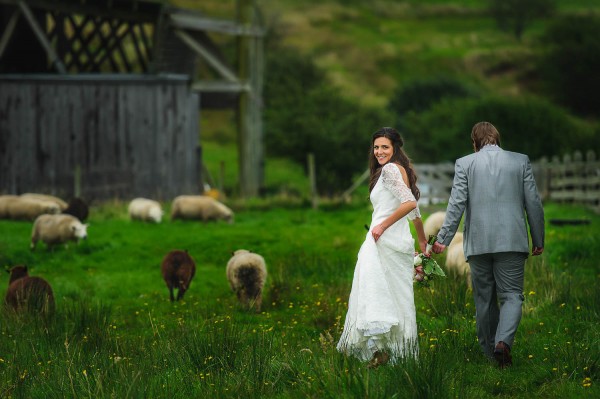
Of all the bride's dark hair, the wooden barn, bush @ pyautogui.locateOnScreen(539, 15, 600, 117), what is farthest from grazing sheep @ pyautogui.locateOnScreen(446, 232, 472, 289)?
bush @ pyautogui.locateOnScreen(539, 15, 600, 117)

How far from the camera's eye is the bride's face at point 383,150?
8.60 meters

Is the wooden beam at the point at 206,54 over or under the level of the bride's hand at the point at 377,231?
over

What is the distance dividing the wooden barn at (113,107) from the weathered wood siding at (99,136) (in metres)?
0.03

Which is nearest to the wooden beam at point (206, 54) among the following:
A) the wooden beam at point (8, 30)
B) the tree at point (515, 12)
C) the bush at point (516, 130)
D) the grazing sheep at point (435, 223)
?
the wooden beam at point (8, 30)

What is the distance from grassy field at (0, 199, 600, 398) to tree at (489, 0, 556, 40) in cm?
7014

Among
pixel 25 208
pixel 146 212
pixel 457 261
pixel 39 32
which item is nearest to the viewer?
pixel 457 261

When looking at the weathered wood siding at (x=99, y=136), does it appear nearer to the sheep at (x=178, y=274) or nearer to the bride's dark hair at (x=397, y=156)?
the sheep at (x=178, y=274)

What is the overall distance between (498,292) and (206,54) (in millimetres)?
19570

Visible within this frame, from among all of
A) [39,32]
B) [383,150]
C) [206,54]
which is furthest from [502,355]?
[206,54]

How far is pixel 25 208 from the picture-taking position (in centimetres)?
2022

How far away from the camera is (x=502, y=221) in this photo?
8422 mm

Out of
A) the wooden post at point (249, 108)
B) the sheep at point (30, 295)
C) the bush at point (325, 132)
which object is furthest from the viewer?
the bush at point (325, 132)

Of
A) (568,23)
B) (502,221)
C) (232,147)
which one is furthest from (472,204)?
(568,23)

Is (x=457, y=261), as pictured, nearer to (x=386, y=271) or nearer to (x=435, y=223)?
(x=435, y=223)
